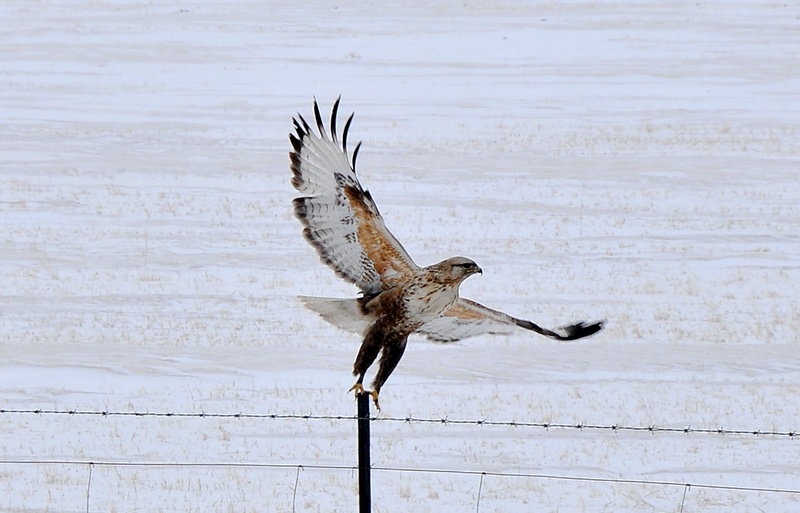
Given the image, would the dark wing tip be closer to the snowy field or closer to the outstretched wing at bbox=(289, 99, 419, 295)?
the outstretched wing at bbox=(289, 99, 419, 295)

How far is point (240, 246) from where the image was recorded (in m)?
16.0

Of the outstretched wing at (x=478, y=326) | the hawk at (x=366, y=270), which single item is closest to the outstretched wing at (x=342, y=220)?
the hawk at (x=366, y=270)

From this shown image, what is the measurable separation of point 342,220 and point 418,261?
8898mm

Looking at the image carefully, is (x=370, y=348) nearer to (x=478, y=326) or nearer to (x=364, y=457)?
(x=478, y=326)

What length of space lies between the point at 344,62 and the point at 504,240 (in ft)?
48.1

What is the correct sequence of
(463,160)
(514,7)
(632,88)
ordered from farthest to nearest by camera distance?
(514,7) → (632,88) → (463,160)

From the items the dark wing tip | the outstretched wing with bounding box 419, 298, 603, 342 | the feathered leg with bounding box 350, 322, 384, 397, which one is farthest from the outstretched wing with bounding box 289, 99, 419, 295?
the dark wing tip

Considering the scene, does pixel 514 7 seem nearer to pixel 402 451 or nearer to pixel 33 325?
pixel 33 325

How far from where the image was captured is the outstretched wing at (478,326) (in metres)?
5.55

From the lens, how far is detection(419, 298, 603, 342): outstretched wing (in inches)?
219

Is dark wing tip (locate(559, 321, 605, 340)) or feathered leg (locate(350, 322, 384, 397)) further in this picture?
feathered leg (locate(350, 322, 384, 397))

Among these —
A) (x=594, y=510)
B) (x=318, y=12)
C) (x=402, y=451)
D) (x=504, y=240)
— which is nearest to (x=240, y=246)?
(x=504, y=240)

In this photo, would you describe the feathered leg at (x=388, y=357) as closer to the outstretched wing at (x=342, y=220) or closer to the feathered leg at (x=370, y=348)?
the feathered leg at (x=370, y=348)

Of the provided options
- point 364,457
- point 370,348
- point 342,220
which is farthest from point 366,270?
point 364,457
